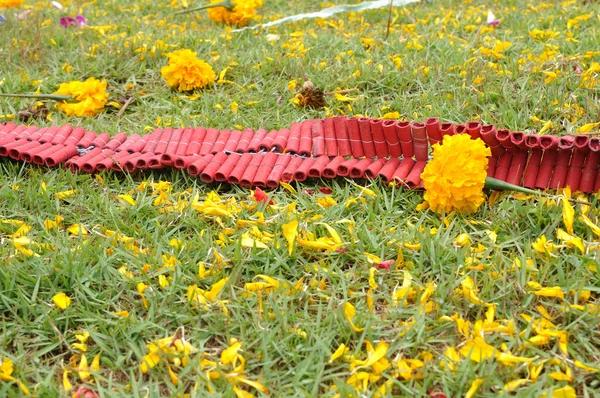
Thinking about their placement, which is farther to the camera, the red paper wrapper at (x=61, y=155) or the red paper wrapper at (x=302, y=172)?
the red paper wrapper at (x=61, y=155)

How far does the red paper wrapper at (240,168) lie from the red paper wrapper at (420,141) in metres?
0.56

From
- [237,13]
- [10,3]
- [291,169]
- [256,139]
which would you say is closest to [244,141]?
[256,139]

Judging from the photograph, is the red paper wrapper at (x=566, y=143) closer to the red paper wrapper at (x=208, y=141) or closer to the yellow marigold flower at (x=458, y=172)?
the yellow marigold flower at (x=458, y=172)

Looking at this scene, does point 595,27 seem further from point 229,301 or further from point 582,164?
point 229,301

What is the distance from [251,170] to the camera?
2.36 meters

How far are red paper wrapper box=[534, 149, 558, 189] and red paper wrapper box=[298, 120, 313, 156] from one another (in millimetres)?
752

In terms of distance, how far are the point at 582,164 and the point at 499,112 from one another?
2.05 ft

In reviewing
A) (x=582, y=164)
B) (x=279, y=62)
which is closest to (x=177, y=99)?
(x=279, y=62)

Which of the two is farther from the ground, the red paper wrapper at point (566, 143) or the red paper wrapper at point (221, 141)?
the red paper wrapper at point (566, 143)

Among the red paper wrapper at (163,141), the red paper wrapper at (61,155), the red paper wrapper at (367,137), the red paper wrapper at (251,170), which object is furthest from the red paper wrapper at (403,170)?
the red paper wrapper at (61,155)

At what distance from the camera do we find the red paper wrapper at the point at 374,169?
7.45 ft

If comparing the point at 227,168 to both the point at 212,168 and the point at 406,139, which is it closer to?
the point at 212,168

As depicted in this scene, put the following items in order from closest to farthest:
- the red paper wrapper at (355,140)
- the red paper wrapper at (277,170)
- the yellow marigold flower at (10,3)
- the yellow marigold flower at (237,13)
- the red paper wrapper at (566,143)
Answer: the red paper wrapper at (566,143)
the red paper wrapper at (277,170)
the red paper wrapper at (355,140)
the yellow marigold flower at (237,13)
the yellow marigold flower at (10,3)

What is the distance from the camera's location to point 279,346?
161cm
